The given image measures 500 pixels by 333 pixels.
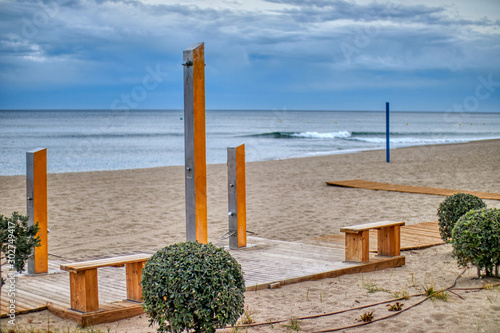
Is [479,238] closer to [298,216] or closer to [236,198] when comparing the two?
[236,198]

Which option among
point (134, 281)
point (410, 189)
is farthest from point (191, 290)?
point (410, 189)

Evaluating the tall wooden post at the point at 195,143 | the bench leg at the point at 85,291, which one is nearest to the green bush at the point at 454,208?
the tall wooden post at the point at 195,143

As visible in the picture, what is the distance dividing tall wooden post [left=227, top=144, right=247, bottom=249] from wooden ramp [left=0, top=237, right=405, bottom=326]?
0.22m

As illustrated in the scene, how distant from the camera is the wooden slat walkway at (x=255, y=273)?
4.66 m

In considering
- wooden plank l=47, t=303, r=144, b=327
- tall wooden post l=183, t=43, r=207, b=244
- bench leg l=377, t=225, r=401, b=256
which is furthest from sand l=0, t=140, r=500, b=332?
tall wooden post l=183, t=43, r=207, b=244

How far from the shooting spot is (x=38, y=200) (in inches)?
227

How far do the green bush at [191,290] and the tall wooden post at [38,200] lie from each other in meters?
2.69

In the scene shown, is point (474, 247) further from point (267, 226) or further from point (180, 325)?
point (267, 226)

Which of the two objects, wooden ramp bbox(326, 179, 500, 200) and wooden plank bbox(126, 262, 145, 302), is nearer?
wooden plank bbox(126, 262, 145, 302)

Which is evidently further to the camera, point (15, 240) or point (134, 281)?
point (134, 281)

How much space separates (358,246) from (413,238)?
1849mm

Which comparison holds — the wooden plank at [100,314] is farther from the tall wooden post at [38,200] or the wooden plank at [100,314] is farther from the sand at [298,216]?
the tall wooden post at [38,200]

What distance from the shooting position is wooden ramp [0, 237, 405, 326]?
4391 mm

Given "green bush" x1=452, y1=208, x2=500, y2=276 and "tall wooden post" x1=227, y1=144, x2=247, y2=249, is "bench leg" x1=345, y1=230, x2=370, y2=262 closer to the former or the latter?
"green bush" x1=452, y1=208, x2=500, y2=276
